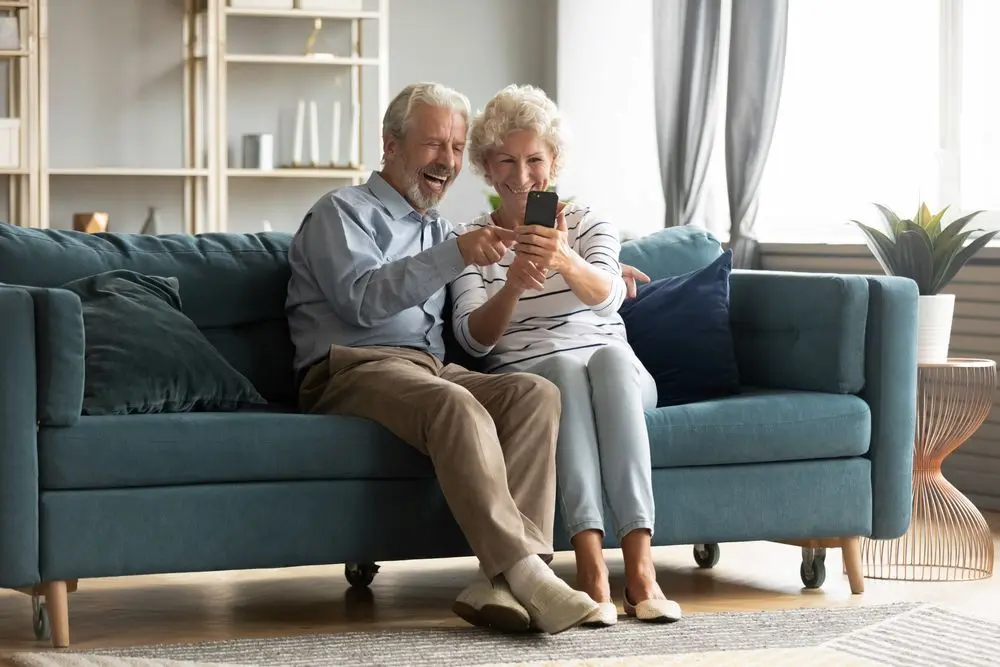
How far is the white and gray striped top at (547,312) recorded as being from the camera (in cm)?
301

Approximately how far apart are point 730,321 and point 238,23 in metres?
2.99

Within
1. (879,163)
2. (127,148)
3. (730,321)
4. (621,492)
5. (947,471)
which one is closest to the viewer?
(621,492)

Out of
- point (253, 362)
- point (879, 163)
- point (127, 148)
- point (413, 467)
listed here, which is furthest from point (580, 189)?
point (413, 467)

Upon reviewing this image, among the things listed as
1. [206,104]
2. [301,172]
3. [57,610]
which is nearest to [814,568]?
[57,610]

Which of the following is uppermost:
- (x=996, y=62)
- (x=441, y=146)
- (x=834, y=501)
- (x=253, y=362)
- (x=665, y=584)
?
(x=996, y=62)

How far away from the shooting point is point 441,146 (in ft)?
10.2

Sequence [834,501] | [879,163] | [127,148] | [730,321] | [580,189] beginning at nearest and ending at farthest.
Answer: [834,501] → [730,321] → [879,163] → [127,148] → [580,189]

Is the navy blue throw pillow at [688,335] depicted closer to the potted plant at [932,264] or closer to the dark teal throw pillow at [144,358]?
the potted plant at [932,264]

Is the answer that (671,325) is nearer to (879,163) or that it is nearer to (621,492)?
(621,492)

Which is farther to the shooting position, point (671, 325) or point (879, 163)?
point (879, 163)

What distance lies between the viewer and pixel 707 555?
343 cm

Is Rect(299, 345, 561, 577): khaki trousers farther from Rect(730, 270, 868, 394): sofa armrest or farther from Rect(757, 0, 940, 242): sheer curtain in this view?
Rect(757, 0, 940, 242): sheer curtain

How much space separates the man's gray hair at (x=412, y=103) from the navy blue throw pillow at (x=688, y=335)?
2.10 feet

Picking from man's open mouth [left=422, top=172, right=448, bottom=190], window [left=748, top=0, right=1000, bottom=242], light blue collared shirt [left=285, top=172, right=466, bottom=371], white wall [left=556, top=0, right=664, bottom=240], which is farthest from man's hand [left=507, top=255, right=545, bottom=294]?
white wall [left=556, top=0, right=664, bottom=240]
